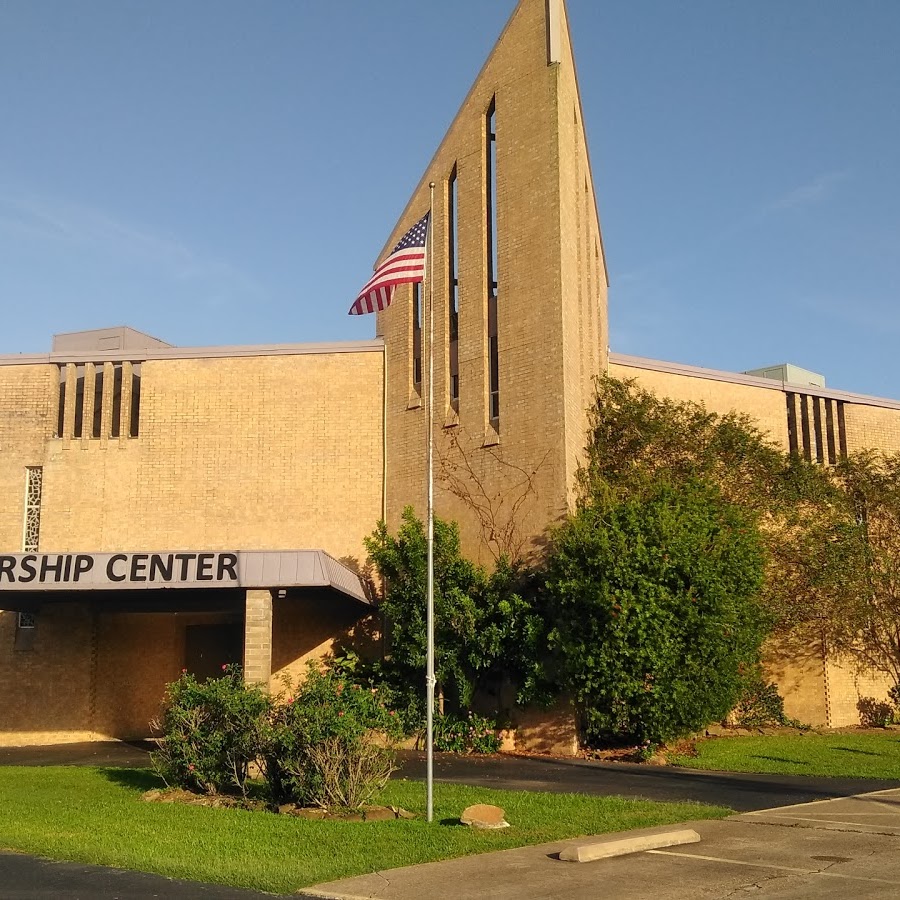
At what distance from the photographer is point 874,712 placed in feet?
100

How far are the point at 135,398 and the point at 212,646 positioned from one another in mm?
7218

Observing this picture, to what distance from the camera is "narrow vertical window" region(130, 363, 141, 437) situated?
2983 centimetres

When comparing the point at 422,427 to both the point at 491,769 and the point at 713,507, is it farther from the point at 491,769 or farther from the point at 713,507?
the point at 491,769

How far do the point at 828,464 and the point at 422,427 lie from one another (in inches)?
494

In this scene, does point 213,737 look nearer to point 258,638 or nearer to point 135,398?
point 258,638

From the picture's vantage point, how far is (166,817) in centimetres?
1527

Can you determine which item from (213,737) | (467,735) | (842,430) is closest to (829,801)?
(213,737)

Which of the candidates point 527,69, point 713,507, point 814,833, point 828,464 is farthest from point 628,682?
point 527,69

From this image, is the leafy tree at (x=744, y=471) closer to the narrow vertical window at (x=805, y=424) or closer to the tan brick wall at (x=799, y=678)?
the tan brick wall at (x=799, y=678)

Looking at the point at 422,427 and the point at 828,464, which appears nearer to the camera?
the point at 422,427

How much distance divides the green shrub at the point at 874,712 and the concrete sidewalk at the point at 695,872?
1710 centimetres

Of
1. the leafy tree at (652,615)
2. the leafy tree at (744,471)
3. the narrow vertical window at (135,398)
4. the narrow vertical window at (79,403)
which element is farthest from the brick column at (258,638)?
the narrow vertical window at (79,403)

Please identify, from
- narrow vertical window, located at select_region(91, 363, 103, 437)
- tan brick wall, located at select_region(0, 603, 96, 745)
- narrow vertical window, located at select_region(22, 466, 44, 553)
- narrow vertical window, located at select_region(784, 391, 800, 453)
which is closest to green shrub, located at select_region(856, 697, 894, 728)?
narrow vertical window, located at select_region(784, 391, 800, 453)

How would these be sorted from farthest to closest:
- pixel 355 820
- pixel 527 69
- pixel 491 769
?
pixel 527 69 < pixel 491 769 < pixel 355 820
